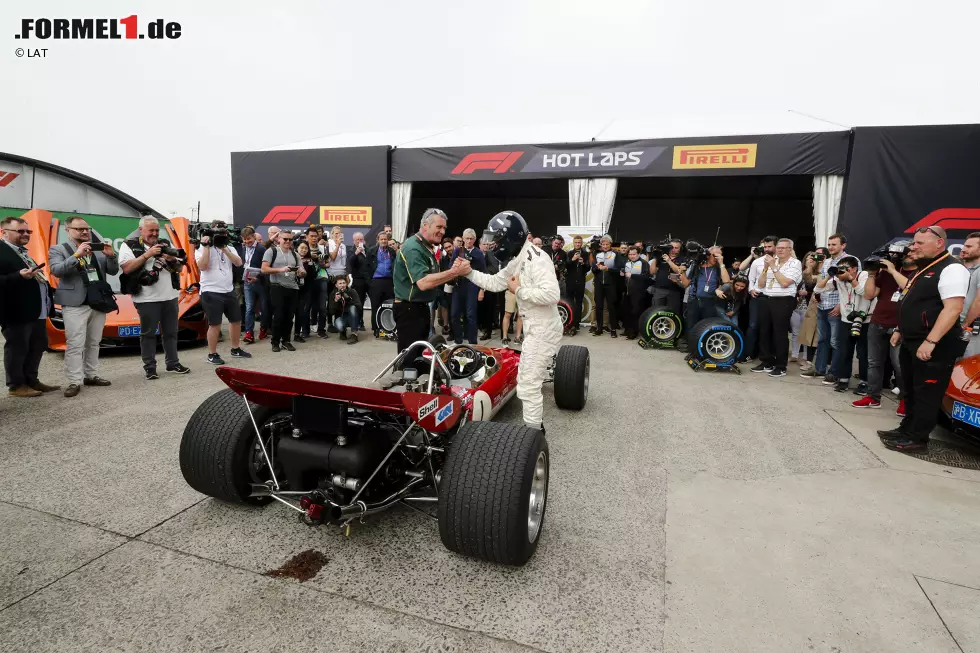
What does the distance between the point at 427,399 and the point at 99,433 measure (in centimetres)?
355

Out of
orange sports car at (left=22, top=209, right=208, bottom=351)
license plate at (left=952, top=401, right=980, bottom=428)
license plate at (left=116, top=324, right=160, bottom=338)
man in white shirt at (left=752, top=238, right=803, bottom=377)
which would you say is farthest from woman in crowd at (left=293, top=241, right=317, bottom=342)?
license plate at (left=952, top=401, right=980, bottom=428)

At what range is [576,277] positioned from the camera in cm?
1019

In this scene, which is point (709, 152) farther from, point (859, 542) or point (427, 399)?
point (427, 399)

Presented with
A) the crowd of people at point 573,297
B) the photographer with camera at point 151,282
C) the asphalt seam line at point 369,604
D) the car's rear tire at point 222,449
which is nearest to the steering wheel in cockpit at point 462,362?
the crowd of people at point 573,297

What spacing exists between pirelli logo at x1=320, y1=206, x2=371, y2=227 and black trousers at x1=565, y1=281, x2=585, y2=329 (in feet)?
20.0

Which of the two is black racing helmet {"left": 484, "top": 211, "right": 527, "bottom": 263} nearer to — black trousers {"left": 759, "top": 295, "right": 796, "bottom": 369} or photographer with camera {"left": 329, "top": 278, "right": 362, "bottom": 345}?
black trousers {"left": 759, "top": 295, "right": 796, "bottom": 369}

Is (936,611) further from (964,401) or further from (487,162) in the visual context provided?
(487,162)

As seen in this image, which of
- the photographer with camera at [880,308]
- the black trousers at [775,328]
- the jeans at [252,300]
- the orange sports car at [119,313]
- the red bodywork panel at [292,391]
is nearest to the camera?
the red bodywork panel at [292,391]

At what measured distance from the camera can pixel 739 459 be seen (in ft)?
12.8

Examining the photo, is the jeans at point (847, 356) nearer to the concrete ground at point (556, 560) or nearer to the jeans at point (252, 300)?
the concrete ground at point (556, 560)

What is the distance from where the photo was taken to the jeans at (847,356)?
243 inches

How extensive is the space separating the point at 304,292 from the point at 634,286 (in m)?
6.44

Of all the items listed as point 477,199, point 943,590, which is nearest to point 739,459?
point 943,590

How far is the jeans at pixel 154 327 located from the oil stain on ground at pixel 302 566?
4.42 meters
